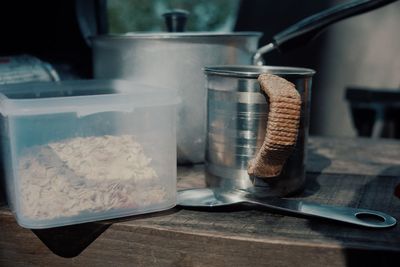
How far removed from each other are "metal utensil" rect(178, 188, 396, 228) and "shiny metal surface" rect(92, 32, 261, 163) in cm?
15

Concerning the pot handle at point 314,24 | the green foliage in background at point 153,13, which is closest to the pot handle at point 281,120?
the pot handle at point 314,24

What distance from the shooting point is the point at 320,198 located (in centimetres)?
58

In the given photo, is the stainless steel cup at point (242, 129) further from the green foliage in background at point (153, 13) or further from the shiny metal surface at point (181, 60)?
the green foliage in background at point (153, 13)

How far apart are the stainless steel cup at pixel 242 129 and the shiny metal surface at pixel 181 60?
0.10 meters

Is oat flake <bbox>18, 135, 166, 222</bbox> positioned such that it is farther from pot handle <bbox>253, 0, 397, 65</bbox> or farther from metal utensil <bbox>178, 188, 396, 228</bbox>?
pot handle <bbox>253, 0, 397, 65</bbox>

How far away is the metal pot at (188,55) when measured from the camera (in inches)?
25.9

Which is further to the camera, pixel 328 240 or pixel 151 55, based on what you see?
pixel 151 55

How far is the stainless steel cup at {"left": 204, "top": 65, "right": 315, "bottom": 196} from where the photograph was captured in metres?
0.54

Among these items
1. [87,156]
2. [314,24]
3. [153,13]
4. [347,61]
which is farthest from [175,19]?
[153,13]

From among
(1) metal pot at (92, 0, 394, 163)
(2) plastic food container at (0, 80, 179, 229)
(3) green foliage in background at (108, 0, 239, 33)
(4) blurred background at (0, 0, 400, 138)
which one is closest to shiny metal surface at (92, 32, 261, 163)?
(1) metal pot at (92, 0, 394, 163)

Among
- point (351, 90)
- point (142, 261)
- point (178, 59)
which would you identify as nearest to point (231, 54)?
point (178, 59)

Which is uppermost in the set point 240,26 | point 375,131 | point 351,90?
point 240,26

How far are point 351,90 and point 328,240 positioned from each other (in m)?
1.17

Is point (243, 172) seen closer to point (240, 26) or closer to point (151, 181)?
point (151, 181)
